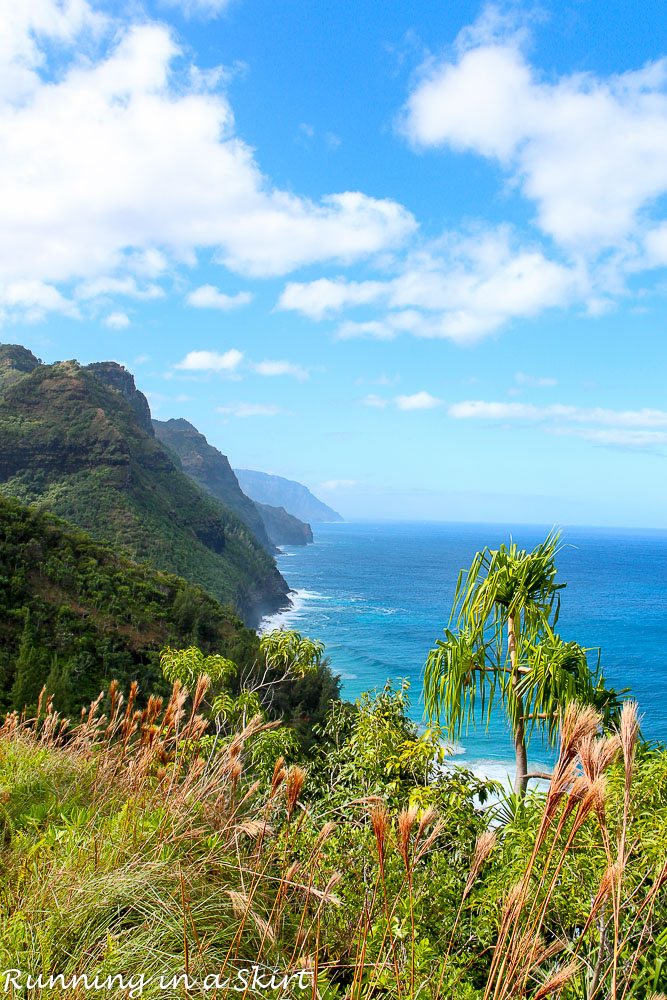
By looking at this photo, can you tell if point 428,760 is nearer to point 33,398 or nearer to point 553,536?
point 553,536

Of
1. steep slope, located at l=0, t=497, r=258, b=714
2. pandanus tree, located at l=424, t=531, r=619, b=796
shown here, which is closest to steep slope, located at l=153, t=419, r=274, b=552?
steep slope, located at l=0, t=497, r=258, b=714

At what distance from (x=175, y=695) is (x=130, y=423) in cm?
7453

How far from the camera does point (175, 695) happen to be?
339cm

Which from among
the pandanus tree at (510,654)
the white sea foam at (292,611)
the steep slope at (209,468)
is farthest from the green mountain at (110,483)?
the steep slope at (209,468)

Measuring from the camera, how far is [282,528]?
178 metres

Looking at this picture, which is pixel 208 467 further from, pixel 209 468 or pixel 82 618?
pixel 82 618

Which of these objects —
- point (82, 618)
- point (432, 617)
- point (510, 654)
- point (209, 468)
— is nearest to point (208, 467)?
point (209, 468)

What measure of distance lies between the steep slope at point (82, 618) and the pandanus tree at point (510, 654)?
34.2ft

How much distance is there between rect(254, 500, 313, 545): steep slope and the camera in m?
174

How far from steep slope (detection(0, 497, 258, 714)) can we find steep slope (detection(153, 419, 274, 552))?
10065 cm

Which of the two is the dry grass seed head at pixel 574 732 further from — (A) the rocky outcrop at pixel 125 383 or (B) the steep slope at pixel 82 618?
(A) the rocky outcrop at pixel 125 383

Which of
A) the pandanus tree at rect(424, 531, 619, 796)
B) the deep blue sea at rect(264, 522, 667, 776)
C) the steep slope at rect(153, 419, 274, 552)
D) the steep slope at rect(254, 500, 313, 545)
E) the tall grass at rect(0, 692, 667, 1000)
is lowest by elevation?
the deep blue sea at rect(264, 522, 667, 776)

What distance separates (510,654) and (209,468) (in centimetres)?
13305

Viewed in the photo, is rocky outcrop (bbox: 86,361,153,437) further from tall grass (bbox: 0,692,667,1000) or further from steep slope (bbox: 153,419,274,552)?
tall grass (bbox: 0,692,667,1000)
